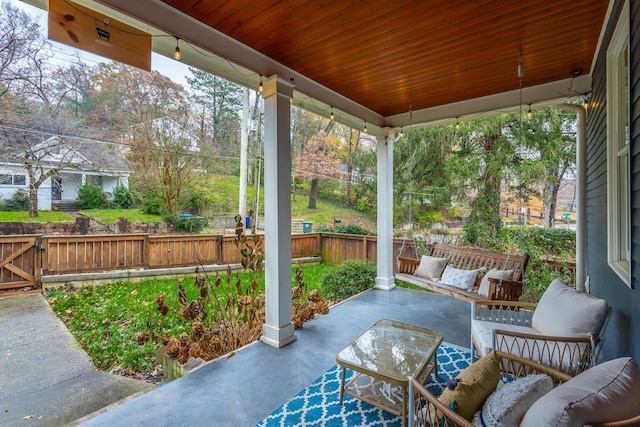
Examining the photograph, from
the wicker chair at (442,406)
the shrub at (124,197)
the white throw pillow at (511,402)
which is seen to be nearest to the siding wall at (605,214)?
the wicker chair at (442,406)

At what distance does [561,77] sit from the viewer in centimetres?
326

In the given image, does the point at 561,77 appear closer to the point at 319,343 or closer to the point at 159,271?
the point at 319,343

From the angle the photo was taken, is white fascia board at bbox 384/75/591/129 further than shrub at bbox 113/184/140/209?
No

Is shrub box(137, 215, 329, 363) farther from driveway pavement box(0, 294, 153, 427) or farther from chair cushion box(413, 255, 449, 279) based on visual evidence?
chair cushion box(413, 255, 449, 279)

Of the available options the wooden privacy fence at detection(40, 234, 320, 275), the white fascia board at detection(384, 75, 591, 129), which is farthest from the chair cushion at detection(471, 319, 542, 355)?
the wooden privacy fence at detection(40, 234, 320, 275)

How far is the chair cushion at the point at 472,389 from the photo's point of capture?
3.80ft

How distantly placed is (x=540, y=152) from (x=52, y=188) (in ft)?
29.5

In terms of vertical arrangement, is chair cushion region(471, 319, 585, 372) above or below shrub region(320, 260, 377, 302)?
above

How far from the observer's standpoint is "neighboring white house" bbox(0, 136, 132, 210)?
465 centimetres

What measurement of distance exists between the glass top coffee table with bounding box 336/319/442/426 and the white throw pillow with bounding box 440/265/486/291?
5.78 feet

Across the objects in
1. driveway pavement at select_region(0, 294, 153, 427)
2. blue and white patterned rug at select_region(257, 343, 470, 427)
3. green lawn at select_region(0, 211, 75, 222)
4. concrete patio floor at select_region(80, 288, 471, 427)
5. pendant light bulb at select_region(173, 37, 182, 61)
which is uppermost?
pendant light bulb at select_region(173, 37, 182, 61)

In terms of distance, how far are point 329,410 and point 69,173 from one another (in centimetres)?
612

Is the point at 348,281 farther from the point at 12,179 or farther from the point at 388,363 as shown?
the point at 12,179

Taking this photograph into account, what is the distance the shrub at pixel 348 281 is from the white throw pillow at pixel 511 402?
3.56m
